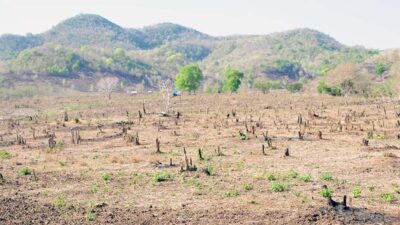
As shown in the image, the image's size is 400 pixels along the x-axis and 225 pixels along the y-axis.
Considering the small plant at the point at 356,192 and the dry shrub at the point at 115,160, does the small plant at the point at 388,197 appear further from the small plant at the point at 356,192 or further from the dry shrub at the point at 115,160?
the dry shrub at the point at 115,160

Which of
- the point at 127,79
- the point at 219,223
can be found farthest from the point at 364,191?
the point at 127,79

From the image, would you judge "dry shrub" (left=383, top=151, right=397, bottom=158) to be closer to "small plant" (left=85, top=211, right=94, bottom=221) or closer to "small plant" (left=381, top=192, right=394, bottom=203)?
"small plant" (left=381, top=192, right=394, bottom=203)

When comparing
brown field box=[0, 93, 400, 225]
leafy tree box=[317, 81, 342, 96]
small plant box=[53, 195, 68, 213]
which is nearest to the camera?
brown field box=[0, 93, 400, 225]

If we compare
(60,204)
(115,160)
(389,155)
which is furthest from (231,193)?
(389,155)

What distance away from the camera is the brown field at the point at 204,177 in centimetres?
1698

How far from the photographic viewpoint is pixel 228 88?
103375 mm

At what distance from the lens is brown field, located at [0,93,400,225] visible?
1698 cm

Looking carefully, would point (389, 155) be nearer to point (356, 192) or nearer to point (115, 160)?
point (356, 192)

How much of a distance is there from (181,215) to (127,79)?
13847 centimetres

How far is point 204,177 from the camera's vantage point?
2225 centimetres

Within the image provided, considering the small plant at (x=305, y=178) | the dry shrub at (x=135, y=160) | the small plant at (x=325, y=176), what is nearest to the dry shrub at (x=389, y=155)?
the small plant at (x=325, y=176)

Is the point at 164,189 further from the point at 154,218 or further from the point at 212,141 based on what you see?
the point at 212,141

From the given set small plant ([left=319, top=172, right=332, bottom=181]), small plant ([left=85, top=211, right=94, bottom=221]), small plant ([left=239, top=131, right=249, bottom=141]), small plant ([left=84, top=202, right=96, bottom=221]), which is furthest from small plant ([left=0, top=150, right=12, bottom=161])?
small plant ([left=319, top=172, right=332, bottom=181])

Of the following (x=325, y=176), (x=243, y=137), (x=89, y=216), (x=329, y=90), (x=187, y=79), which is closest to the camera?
(x=89, y=216)
